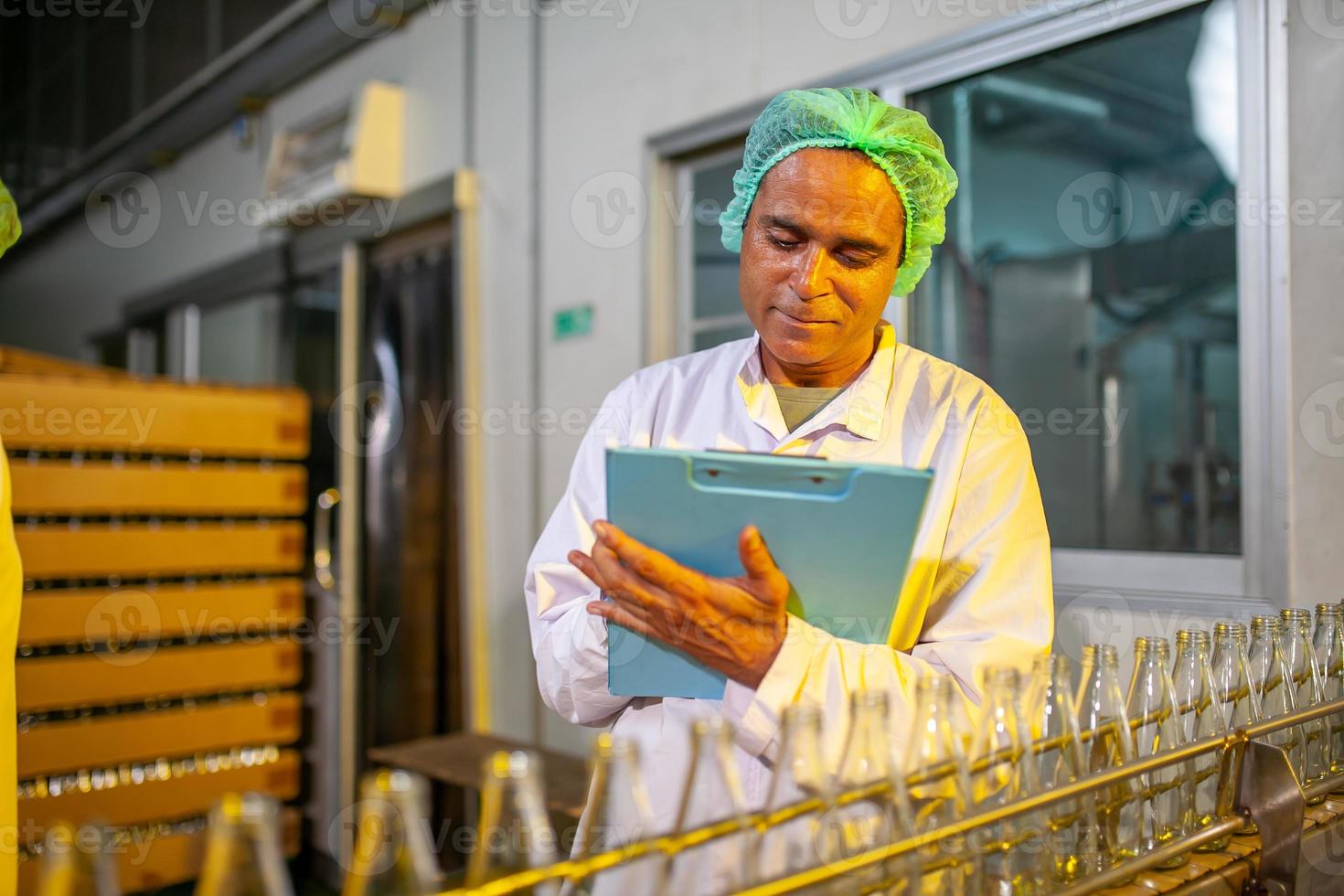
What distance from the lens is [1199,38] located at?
194 cm

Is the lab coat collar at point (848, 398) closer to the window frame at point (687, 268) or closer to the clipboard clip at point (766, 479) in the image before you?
the clipboard clip at point (766, 479)

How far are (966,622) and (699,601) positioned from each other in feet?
1.18

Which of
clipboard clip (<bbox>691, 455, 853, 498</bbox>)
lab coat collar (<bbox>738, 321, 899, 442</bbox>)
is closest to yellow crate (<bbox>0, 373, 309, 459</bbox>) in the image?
lab coat collar (<bbox>738, 321, 899, 442</bbox>)

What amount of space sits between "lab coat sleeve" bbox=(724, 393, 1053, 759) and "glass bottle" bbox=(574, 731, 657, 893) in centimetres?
34

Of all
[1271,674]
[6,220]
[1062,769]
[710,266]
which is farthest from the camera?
[710,266]

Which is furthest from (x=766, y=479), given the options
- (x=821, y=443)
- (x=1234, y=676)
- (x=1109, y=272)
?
(x=1109, y=272)

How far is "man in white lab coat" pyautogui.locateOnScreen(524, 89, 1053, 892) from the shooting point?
44.1 inches

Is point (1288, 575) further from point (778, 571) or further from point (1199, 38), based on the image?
point (778, 571)

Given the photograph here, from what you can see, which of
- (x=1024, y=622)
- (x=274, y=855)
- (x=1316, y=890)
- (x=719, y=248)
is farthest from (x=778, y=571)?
(x=719, y=248)

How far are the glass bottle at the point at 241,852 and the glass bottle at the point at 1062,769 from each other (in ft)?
2.38

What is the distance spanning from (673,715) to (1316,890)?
2.62 feet

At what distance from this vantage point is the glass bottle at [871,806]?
33.4 inches

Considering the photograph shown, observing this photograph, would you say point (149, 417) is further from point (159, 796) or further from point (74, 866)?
point (74, 866)

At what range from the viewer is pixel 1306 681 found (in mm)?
1372
